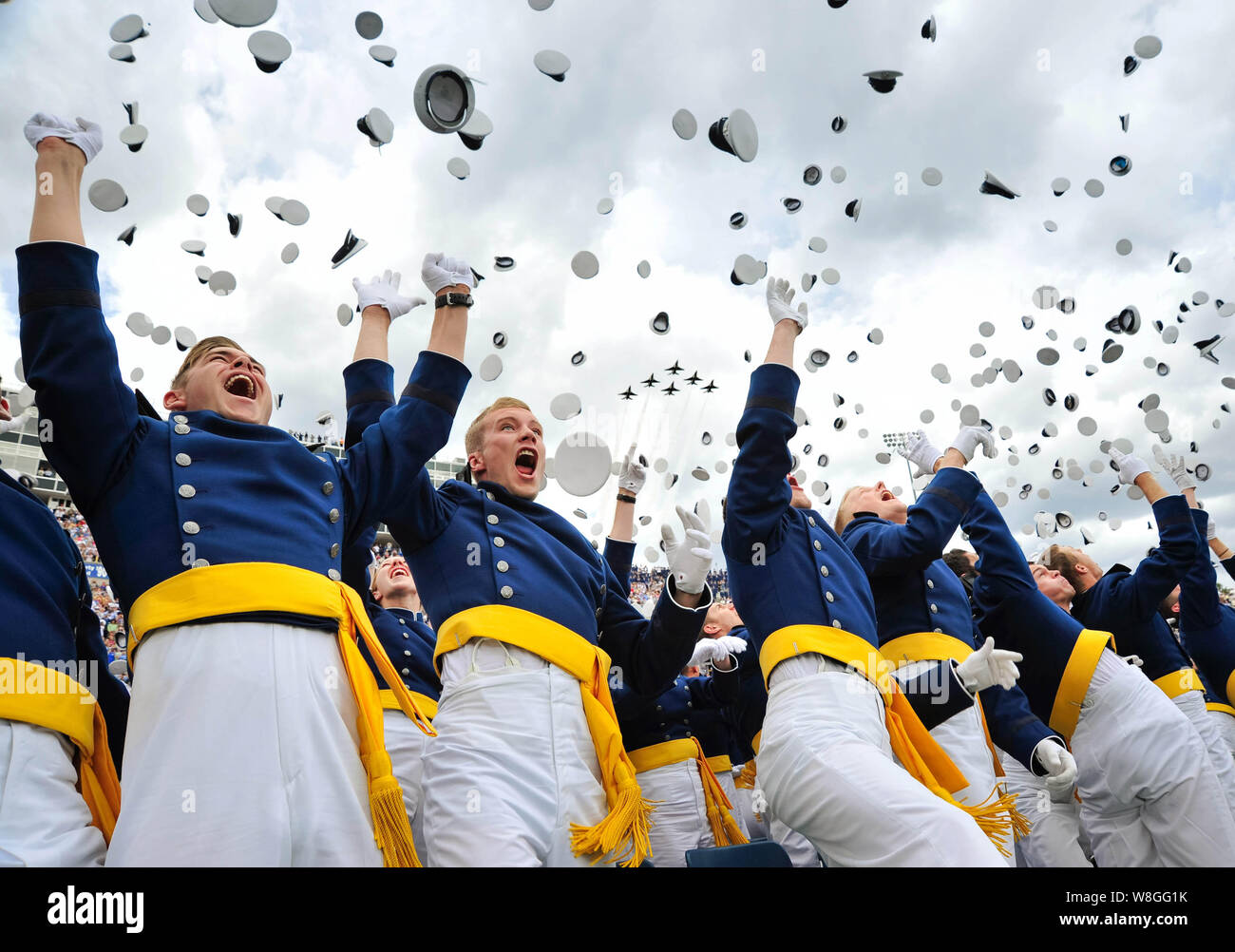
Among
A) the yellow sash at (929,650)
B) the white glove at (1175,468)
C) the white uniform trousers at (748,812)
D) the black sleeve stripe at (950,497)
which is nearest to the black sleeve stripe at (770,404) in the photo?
the black sleeve stripe at (950,497)

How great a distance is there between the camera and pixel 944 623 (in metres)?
4.18

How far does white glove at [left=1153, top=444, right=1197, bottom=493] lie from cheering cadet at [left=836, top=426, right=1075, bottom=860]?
345cm

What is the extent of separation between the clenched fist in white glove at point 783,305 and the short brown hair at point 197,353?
2131 millimetres

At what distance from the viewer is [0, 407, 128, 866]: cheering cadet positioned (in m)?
2.00

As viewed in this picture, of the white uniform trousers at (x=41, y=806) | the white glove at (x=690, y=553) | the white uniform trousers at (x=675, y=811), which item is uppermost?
the white glove at (x=690, y=553)

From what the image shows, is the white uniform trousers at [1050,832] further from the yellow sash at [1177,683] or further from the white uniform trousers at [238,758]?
the white uniform trousers at [238,758]

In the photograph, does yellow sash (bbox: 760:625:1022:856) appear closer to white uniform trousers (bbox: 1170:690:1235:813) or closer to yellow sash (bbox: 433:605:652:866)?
yellow sash (bbox: 433:605:652:866)

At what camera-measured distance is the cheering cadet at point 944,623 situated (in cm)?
382

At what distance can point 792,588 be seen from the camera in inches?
129

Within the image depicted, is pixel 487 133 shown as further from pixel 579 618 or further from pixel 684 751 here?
pixel 684 751

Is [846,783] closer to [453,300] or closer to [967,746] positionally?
[967,746]

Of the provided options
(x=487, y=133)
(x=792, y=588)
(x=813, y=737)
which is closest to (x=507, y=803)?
(x=813, y=737)

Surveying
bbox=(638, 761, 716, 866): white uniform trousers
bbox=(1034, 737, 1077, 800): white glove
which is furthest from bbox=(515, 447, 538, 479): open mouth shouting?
bbox=(1034, 737, 1077, 800): white glove
